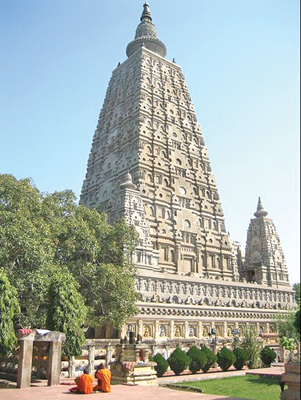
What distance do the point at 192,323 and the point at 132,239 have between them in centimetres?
1100

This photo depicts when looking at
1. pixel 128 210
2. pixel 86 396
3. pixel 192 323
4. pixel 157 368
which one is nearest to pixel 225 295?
pixel 192 323

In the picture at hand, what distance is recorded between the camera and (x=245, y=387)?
1905 cm

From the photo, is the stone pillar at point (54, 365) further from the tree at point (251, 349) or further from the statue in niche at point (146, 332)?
the statue in niche at point (146, 332)

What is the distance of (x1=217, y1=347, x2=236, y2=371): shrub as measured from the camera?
25.1 metres

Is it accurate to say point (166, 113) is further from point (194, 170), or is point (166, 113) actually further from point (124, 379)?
point (124, 379)

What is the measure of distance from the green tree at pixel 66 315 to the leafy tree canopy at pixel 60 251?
5.52ft

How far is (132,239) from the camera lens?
34.1 metres

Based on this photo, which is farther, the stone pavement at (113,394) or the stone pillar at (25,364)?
the stone pillar at (25,364)

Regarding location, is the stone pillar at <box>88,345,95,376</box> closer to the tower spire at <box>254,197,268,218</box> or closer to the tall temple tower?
the tall temple tower

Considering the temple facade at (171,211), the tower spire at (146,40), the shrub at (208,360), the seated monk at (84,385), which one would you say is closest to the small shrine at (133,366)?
the seated monk at (84,385)

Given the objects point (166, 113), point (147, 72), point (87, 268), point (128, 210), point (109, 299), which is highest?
point (147, 72)

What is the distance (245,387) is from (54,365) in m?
8.96

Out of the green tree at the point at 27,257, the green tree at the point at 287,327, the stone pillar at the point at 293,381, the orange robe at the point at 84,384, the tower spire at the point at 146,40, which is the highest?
the tower spire at the point at 146,40

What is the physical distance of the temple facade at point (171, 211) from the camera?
3928 cm
